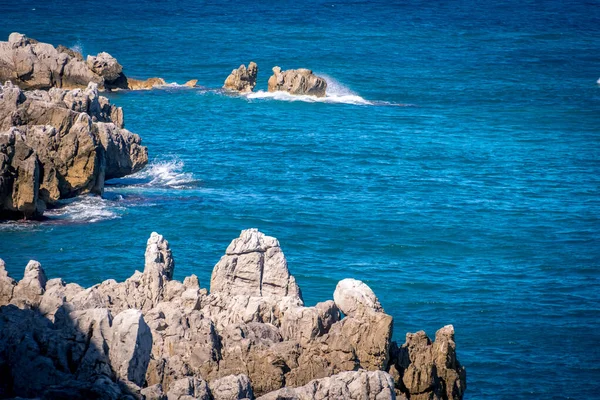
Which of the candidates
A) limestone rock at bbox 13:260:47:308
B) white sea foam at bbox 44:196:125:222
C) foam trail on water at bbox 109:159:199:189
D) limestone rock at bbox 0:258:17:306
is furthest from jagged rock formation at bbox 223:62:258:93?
limestone rock at bbox 0:258:17:306

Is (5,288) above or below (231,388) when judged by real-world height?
below

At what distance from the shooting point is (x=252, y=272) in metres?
35.4

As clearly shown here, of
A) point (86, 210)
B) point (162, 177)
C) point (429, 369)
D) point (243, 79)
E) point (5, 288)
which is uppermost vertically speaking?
point (5, 288)

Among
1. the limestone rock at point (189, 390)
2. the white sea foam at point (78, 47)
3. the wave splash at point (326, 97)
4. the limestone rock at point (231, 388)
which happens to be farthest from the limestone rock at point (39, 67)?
the limestone rock at point (189, 390)

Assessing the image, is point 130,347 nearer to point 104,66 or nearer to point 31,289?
point 31,289

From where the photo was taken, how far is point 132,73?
111500mm

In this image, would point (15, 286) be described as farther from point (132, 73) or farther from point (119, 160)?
point (132, 73)

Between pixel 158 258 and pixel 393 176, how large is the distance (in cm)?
4042

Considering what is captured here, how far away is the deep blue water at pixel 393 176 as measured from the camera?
158 feet

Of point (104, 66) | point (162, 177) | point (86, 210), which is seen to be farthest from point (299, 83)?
point (86, 210)

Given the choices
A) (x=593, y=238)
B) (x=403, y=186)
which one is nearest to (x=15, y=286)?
(x=593, y=238)

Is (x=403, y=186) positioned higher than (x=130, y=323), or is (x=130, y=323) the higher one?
(x=130, y=323)

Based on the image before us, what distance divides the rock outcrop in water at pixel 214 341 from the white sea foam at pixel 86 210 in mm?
21097

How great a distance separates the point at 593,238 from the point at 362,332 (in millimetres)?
33197
